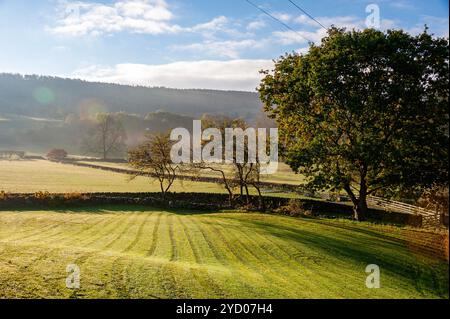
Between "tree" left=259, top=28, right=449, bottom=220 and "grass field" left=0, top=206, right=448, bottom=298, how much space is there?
14.5 ft

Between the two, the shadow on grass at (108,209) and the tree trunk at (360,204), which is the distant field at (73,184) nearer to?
the shadow on grass at (108,209)

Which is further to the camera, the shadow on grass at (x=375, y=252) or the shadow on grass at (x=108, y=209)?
the shadow on grass at (x=108, y=209)

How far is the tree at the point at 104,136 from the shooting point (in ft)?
448

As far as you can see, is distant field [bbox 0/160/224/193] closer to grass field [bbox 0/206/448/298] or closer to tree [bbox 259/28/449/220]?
grass field [bbox 0/206/448/298]

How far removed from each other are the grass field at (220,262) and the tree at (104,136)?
10629 cm

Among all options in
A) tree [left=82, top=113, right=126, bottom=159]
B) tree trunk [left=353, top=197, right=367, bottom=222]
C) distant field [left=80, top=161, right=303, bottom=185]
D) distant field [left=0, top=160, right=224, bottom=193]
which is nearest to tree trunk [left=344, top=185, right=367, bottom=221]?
tree trunk [left=353, top=197, right=367, bottom=222]

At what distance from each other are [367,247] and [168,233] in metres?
14.7

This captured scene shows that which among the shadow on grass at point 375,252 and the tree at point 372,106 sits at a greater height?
the tree at point 372,106

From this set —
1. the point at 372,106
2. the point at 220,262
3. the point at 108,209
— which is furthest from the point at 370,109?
the point at 108,209

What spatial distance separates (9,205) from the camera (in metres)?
49.2

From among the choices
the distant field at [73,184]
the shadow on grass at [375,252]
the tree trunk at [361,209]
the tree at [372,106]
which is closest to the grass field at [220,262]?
the shadow on grass at [375,252]

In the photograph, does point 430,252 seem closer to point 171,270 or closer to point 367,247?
point 171,270

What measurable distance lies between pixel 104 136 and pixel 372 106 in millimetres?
121999
